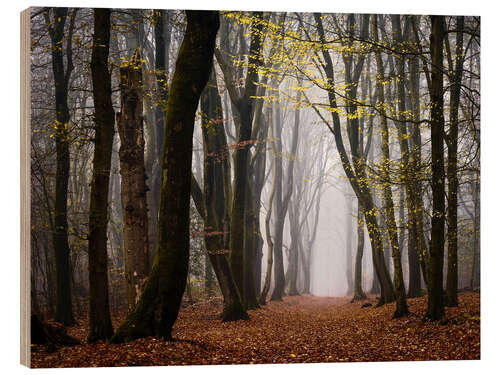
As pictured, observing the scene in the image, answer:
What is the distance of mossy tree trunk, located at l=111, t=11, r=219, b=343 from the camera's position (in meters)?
5.78

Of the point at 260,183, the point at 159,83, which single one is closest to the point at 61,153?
the point at 159,83

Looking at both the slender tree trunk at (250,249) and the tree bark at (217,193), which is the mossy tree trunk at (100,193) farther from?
the slender tree trunk at (250,249)

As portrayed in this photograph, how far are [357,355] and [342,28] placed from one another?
4.73m

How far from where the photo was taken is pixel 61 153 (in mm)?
6426

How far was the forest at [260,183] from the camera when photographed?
5.91 meters

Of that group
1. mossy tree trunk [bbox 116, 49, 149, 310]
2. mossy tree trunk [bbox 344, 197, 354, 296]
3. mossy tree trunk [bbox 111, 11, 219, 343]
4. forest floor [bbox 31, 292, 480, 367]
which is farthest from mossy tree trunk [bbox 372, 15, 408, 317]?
mossy tree trunk [bbox 116, 49, 149, 310]

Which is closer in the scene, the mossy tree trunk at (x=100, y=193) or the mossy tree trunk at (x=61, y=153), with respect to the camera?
the mossy tree trunk at (x=100, y=193)

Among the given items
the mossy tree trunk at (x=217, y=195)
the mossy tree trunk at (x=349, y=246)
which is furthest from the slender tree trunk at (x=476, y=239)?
the mossy tree trunk at (x=217, y=195)

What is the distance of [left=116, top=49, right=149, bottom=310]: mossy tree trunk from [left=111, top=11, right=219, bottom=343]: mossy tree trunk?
629 millimetres

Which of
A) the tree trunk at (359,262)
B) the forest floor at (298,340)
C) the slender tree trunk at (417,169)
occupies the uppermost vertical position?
the slender tree trunk at (417,169)

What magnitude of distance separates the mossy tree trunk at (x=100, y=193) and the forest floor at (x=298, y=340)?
0.90ft

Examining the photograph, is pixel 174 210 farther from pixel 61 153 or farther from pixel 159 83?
pixel 159 83

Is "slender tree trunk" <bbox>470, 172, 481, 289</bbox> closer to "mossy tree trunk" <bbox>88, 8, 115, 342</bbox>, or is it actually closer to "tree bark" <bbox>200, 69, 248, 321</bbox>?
"tree bark" <bbox>200, 69, 248, 321</bbox>

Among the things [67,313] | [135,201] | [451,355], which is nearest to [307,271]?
[451,355]
